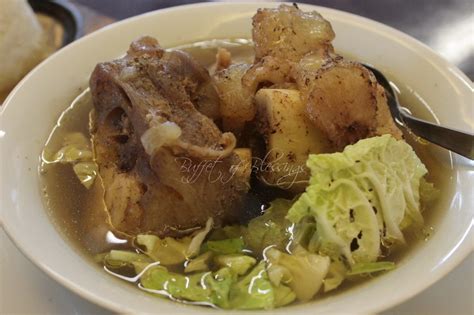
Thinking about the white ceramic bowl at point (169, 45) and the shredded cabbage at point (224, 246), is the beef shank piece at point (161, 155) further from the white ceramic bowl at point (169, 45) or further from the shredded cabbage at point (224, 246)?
the white ceramic bowl at point (169, 45)

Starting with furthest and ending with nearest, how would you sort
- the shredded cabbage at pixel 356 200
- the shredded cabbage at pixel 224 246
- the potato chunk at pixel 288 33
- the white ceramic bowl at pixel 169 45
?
the potato chunk at pixel 288 33 < the shredded cabbage at pixel 224 246 < the shredded cabbage at pixel 356 200 < the white ceramic bowl at pixel 169 45

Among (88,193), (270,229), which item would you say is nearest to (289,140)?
(270,229)

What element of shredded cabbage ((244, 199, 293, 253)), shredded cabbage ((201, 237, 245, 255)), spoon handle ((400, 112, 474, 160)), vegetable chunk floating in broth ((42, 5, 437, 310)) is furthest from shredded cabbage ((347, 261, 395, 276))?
spoon handle ((400, 112, 474, 160))

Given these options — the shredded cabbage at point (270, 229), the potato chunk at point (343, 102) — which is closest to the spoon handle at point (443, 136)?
the potato chunk at point (343, 102)

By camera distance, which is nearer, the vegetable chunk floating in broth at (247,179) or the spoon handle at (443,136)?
the vegetable chunk floating in broth at (247,179)

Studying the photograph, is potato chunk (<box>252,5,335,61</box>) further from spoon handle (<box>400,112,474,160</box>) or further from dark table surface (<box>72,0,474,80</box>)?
dark table surface (<box>72,0,474,80</box>)

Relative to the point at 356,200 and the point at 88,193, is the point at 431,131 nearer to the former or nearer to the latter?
the point at 356,200
